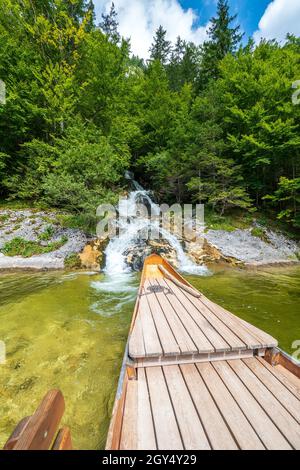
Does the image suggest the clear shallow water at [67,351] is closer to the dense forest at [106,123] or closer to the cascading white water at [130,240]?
the cascading white water at [130,240]

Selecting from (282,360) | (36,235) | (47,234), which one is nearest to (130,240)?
(47,234)

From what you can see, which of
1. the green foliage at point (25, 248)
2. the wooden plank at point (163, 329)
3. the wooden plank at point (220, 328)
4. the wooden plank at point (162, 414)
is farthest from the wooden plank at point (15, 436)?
the green foliage at point (25, 248)

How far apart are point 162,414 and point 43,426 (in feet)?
3.93

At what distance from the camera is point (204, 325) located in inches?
120

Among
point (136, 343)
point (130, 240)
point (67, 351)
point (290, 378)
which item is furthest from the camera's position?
point (130, 240)

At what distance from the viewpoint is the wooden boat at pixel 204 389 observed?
1608 millimetres

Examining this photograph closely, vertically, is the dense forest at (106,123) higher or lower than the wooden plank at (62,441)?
higher

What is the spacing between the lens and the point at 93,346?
158 inches

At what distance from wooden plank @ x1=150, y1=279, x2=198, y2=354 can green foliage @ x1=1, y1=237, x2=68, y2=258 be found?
22.4 ft

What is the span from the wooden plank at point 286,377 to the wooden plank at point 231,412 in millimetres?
613

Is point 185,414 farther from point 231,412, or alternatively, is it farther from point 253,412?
point 253,412

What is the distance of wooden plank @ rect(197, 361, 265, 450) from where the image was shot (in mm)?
1558

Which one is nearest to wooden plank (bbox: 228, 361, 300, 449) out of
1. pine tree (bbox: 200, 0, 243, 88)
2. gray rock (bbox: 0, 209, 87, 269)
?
gray rock (bbox: 0, 209, 87, 269)

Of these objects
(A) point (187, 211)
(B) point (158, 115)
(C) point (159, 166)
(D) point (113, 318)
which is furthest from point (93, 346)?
(B) point (158, 115)
